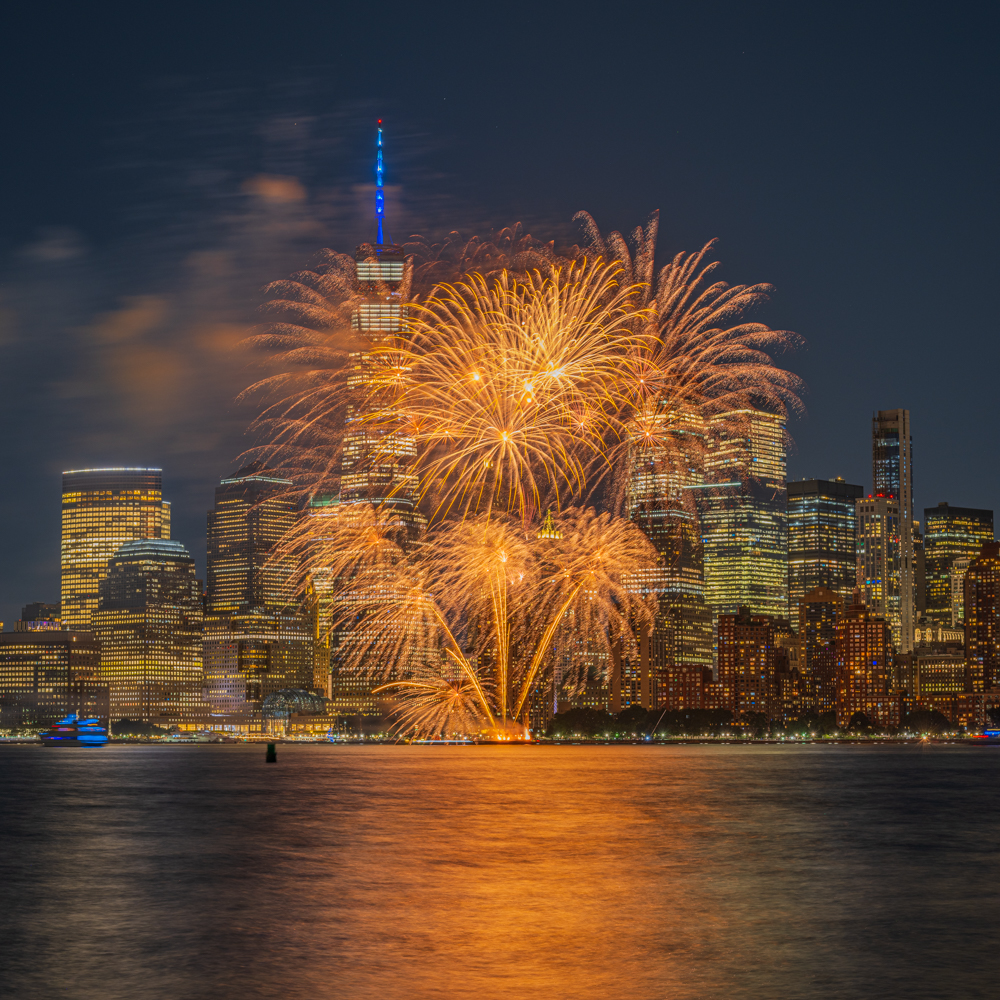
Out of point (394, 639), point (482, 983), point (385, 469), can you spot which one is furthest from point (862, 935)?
point (394, 639)

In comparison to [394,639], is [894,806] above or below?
below

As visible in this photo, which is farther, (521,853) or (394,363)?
(394,363)

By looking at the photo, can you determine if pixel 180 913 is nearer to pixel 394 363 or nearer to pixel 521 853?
pixel 521 853

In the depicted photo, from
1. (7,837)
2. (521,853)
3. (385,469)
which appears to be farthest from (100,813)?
(521,853)

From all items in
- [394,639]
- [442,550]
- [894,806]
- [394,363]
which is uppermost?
[394,363]

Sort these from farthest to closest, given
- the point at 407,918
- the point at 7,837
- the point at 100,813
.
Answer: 1. the point at 100,813
2. the point at 7,837
3. the point at 407,918

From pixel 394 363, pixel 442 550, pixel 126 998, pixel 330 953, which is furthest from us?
pixel 442 550
